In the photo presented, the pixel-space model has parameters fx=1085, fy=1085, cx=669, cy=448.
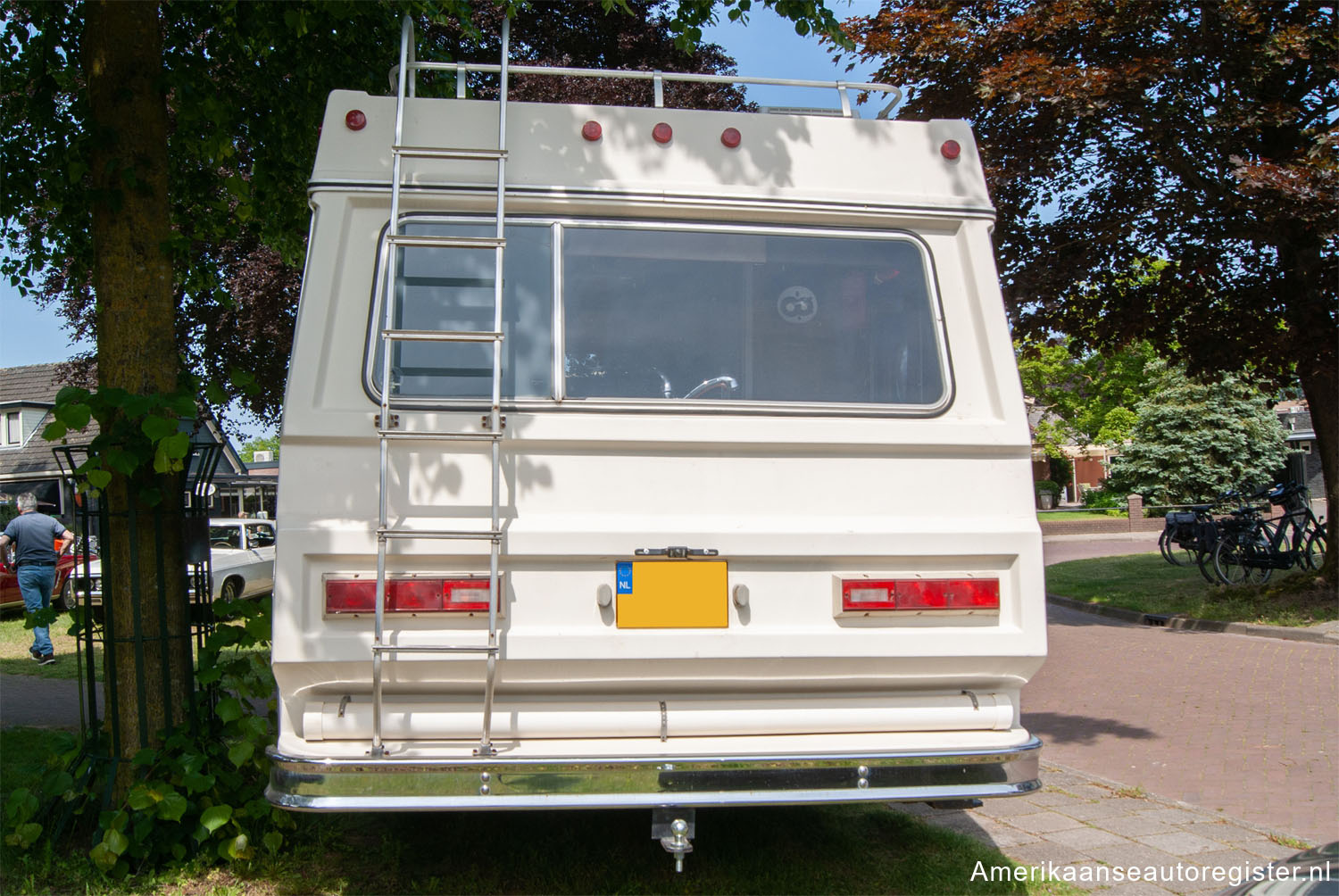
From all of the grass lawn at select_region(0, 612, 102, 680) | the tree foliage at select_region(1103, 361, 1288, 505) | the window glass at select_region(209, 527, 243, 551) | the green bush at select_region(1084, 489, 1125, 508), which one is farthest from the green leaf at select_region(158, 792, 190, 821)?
the green bush at select_region(1084, 489, 1125, 508)

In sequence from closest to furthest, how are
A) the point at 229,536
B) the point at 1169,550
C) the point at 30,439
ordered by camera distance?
the point at 229,536 → the point at 1169,550 → the point at 30,439

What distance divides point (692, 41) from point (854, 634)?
4020mm

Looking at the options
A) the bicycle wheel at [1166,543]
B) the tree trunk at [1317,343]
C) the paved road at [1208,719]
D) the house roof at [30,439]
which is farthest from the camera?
the house roof at [30,439]

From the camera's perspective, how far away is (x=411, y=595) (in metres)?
3.48

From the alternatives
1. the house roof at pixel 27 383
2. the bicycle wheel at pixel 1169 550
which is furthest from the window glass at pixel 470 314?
the house roof at pixel 27 383

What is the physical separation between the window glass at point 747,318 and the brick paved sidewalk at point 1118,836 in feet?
7.18

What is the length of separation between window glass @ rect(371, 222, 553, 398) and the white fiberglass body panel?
1 cm

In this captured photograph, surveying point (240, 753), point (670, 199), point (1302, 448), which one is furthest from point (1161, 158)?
point (1302, 448)

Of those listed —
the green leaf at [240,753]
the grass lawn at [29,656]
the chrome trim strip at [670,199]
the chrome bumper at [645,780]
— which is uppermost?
the chrome trim strip at [670,199]

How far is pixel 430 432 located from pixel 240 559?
14.0 metres

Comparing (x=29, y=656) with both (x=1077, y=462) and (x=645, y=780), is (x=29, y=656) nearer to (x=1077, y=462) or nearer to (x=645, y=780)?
(x=645, y=780)

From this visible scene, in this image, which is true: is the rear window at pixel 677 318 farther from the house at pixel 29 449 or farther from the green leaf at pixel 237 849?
the house at pixel 29 449

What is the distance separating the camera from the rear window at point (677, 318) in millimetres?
3762

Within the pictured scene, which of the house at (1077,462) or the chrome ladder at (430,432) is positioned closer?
the chrome ladder at (430,432)
